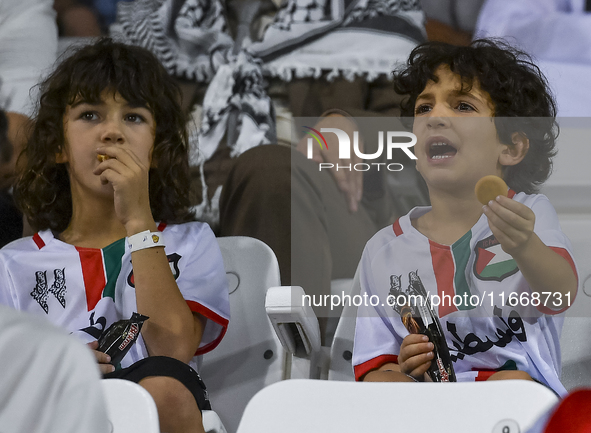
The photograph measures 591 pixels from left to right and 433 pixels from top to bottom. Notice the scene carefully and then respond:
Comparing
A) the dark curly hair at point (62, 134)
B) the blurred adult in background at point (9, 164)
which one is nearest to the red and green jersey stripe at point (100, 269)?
the dark curly hair at point (62, 134)

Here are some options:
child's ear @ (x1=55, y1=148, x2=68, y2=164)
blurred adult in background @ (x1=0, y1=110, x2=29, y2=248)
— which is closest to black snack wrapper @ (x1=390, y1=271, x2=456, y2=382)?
child's ear @ (x1=55, y1=148, x2=68, y2=164)

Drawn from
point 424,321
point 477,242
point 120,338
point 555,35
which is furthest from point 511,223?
point 120,338

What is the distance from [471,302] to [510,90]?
1.17 ft

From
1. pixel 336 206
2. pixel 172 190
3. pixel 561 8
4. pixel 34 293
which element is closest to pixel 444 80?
pixel 336 206

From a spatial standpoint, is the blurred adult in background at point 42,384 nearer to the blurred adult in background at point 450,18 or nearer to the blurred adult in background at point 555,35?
the blurred adult in background at point 555,35

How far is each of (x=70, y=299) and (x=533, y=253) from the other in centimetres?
72

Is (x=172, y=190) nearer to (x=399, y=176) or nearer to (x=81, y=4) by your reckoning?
(x=399, y=176)

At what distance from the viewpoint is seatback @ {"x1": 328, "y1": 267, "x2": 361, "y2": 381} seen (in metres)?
1.08

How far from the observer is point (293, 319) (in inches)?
36.4

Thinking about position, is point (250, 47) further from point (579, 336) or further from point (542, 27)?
point (579, 336)

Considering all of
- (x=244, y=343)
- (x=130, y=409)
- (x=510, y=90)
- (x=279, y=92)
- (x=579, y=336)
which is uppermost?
(x=510, y=90)

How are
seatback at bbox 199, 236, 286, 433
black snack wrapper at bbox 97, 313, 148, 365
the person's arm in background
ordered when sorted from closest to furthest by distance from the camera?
1. black snack wrapper at bbox 97, 313, 148, 365
2. seatback at bbox 199, 236, 286, 433
3. the person's arm in background

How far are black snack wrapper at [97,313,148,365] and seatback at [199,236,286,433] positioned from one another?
0.22 metres

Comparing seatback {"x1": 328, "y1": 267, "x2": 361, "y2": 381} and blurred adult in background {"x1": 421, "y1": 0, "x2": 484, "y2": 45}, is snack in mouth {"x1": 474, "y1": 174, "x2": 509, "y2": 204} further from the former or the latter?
blurred adult in background {"x1": 421, "y1": 0, "x2": 484, "y2": 45}
